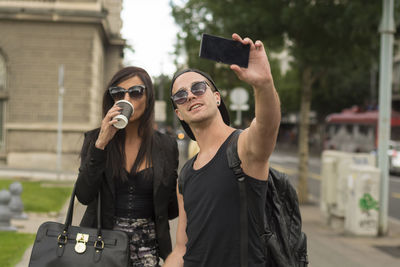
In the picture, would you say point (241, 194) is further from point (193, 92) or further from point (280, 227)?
point (193, 92)


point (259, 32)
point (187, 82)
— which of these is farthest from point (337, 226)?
point (187, 82)

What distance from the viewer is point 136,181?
3.10m

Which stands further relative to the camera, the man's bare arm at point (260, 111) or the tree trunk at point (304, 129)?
the tree trunk at point (304, 129)

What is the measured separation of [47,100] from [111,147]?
1866 cm

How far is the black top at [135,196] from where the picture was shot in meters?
3.05

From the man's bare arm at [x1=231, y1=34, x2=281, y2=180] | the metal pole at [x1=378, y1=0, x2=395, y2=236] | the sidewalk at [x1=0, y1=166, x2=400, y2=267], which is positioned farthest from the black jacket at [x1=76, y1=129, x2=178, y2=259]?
the metal pole at [x1=378, y1=0, x2=395, y2=236]

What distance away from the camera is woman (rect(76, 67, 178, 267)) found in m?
3.02

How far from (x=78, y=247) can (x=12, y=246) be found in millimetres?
4861

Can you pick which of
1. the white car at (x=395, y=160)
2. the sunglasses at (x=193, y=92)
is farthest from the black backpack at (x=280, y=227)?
the white car at (x=395, y=160)

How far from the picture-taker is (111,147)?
10.4 feet

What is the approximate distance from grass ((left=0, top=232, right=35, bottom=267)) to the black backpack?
4.41m

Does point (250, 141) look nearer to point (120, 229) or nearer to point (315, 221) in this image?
point (120, 229)

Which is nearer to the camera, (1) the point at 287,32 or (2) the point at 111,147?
(2) the point at 111,147

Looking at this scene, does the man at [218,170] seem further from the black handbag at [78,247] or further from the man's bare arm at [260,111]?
the black handbag at [78,247]
